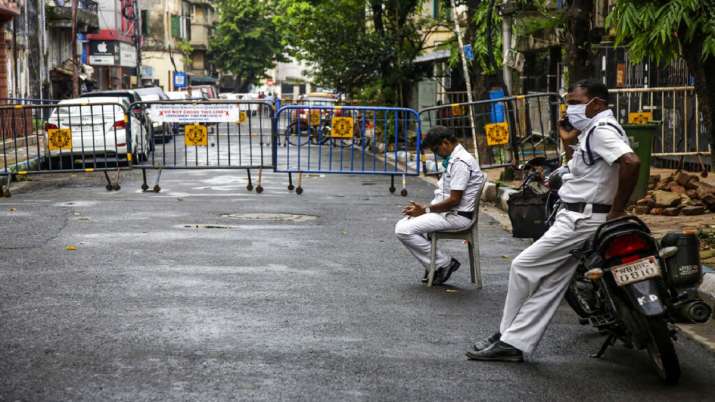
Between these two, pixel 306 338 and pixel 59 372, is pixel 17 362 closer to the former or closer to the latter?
pixel 59 372

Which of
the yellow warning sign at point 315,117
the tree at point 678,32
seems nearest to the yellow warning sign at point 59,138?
the yellow warning sign at point 315,117

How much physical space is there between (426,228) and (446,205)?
0.25 meters

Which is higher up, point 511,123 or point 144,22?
point 144,22

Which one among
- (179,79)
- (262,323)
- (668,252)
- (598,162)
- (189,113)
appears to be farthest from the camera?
(179,79)

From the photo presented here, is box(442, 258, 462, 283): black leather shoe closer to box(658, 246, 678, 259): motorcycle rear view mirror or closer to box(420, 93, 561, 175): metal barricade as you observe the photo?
box(658, 246, 678, 259): motorcycle rear view mirror

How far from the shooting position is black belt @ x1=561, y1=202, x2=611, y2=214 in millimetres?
6578

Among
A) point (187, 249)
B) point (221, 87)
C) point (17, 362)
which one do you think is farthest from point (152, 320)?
point (221, 87)

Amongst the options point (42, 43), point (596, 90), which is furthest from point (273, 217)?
point (42, 43)

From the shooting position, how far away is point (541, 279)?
6.76 m

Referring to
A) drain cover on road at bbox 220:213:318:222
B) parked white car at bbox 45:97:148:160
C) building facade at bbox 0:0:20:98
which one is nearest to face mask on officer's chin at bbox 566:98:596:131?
drain cover on road at bbox 220:213:318:222

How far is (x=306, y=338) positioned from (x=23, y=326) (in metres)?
1.85

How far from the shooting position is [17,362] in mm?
6457

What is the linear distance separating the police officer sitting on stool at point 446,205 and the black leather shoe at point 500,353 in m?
2.87

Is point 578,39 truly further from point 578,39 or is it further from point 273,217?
point 273,217
